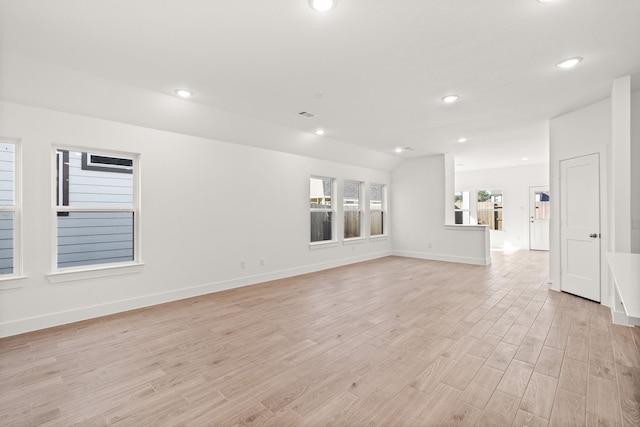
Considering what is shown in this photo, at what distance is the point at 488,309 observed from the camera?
393 centimetres

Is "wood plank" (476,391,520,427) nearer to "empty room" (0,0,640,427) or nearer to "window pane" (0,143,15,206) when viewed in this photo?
"empty room" (0,0,640,427)

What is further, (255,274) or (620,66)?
(255,274)

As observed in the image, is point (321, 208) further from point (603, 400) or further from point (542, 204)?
point (542, 204)

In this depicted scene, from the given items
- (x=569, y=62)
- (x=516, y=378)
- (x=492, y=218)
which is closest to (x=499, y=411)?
(x=516, y=378)

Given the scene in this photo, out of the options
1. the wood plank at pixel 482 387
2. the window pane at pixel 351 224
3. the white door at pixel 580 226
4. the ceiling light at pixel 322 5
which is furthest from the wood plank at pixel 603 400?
the window pane at pixel 351 224

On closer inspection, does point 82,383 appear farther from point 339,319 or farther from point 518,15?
point 518,15

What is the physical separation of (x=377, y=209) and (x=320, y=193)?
2.30 m

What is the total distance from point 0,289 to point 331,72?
4.10m

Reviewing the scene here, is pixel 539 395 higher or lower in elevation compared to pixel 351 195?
lower

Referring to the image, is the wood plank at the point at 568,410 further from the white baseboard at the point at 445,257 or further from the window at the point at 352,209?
the window at the point at 352,209

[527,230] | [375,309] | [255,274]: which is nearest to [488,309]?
[375,309]

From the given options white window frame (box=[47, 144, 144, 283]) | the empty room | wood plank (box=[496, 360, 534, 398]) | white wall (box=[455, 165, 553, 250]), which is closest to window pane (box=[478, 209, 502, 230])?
white wall (box=[455, 165, 553, 250])

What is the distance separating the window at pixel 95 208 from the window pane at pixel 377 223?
5840 mm

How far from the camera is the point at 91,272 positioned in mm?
3701
